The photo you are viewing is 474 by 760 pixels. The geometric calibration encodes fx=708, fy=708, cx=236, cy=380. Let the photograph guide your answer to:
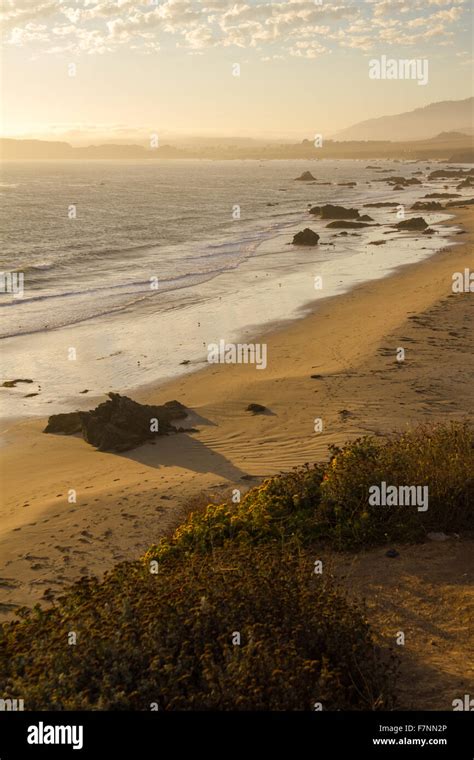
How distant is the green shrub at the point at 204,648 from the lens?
16.7ft

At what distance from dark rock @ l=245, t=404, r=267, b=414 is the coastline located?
216mm

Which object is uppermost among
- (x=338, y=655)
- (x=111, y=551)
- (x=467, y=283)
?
(x=467, y=283)

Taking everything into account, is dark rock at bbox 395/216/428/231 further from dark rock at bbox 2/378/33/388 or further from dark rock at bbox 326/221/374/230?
dark rock at bbox 2/378/33/388

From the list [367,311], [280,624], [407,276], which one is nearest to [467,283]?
[407,276]

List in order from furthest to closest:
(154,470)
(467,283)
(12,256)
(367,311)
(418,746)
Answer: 1. (12,256)
2. (467,283)
3. (367,311)
4. (154,470)
5. (418,746)

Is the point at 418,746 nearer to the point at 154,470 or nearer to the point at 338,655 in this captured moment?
the point at 338,655

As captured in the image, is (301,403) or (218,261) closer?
(301,403)

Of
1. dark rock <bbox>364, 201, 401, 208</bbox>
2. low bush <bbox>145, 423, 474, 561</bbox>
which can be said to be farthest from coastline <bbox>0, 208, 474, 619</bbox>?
dark rock <bbox>364, 201, 401, 208</bbox>

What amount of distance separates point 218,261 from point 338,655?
119 ft

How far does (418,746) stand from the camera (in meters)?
4.82

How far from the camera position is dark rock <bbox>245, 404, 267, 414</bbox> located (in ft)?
49.9

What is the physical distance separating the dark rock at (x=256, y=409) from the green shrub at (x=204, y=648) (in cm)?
839

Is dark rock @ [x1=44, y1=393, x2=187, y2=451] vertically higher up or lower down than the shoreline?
lower down

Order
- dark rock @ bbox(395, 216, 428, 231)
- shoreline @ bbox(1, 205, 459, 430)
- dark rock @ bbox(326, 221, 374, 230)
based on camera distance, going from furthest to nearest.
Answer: dark rock @ bbox(326, 221, 374, 230) < dark rock @ bbox(395, 216, 428, 231) < shoreline @ bbox(1, 205, 459, 430)
